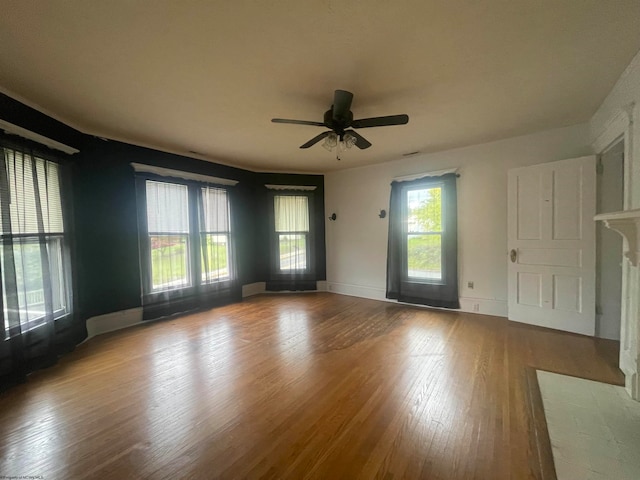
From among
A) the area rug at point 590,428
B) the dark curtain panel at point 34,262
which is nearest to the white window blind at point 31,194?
the dark curtain panel at point 34,262

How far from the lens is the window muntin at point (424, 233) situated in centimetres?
421

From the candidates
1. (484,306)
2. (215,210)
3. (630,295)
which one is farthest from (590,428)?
(215,210)

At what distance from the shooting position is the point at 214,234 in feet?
15.1

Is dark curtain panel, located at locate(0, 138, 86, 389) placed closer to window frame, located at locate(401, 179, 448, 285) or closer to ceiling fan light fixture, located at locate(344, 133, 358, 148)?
ceiling fan light fixture, located at locate(344, 133, 358, 148)

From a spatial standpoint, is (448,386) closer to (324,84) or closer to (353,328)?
(353,328)

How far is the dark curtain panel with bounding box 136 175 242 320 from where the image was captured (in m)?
3.83

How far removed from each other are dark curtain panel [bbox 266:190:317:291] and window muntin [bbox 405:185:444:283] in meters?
1.92

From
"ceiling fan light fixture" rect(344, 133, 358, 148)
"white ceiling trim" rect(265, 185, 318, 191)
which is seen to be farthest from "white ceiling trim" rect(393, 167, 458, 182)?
"ceiling fan light fixture" rect(344, 133, 358, 148)

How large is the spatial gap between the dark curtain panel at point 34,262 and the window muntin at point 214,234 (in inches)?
67.2

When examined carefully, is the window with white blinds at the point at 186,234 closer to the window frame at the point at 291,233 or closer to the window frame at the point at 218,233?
the window frame at the point at 218,233

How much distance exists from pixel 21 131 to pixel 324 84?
106 inches

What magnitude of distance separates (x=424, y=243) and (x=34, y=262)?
476 centimetres

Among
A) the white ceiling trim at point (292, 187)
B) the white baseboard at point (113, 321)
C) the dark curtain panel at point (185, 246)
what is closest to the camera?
the white baseboard at point (113, 321)

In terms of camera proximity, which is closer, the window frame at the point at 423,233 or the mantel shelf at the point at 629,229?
the mantel shelf at the point at 629,229
